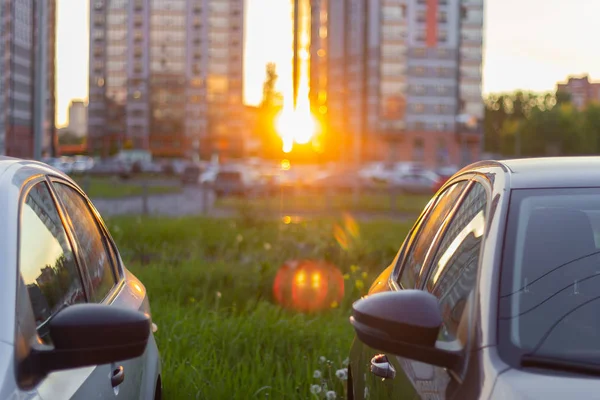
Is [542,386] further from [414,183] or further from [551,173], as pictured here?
[414,183]

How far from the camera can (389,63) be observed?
Answer: 121625 millimetres

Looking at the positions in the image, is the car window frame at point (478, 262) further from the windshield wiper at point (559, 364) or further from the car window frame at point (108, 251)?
the car window frame at point (108, 251)

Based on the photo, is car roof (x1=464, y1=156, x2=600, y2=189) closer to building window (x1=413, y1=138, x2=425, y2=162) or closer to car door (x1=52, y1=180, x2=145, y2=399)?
car door (x1=52, y1=180, x2=145, y2=399)

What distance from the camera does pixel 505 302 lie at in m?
2.73

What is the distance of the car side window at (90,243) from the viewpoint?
364 centimetres

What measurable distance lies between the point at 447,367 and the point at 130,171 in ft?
278

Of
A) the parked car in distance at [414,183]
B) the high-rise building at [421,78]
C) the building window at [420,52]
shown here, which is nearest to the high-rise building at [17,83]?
the high-rise building at [421,78]

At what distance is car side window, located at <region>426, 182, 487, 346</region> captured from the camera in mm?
2968

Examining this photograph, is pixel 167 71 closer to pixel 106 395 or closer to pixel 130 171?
pixel 130 171

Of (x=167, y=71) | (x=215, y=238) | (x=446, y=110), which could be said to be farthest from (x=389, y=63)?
(x=215, y=238)

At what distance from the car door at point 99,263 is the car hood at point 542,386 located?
4.00 feet

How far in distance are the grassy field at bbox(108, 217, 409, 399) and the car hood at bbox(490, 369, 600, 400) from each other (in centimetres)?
343

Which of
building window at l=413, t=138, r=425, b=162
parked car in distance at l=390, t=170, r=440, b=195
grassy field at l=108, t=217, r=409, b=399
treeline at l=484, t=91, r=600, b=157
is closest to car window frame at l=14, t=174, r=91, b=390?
grassy field at l=108, t=217, r=409, b=399

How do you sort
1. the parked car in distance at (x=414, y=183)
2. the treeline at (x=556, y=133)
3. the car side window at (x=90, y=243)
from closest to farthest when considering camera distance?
the car side window at (x=90, y=243) → the parked car in distance at (x=414, y=183) → the treeline at (x=556, y=133)
